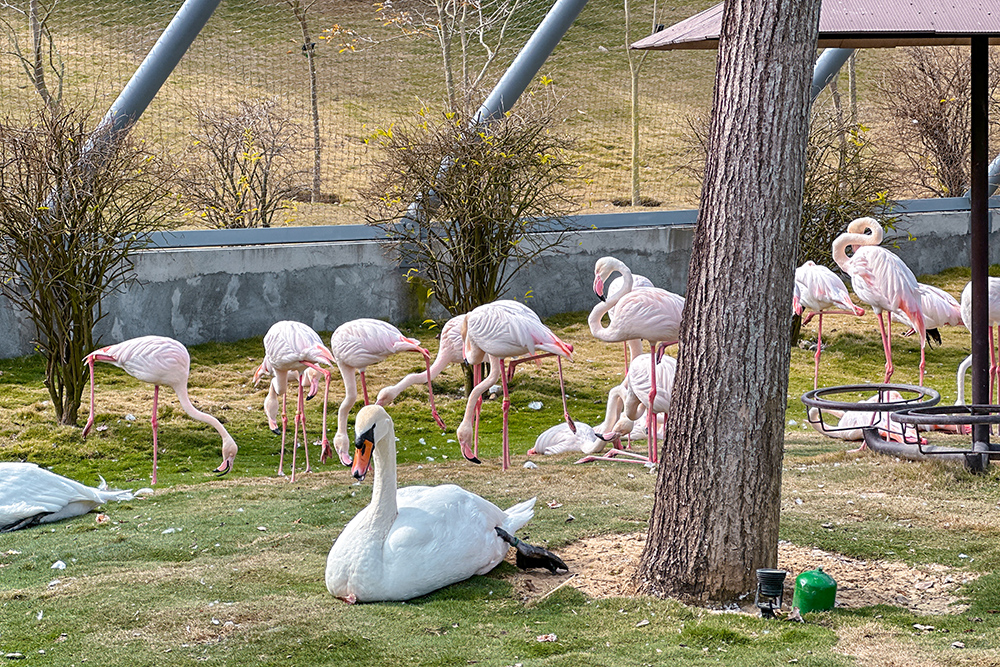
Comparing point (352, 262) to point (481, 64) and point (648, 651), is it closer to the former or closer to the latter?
point (481, 64)

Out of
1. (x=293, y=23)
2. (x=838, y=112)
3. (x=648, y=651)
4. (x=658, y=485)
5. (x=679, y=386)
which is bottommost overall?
(x=648, y=651)

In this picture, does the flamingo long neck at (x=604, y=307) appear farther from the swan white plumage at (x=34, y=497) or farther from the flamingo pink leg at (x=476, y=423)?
the swan white plumage at (x=34, y=497)

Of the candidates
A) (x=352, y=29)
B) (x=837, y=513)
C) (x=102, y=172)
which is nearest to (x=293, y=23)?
(x=352, y=29)

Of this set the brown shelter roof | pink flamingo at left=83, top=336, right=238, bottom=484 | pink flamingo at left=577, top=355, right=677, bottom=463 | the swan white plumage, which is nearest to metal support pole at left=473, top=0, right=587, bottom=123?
pink flamingo at left=577, top=355, right=677, bottom=463

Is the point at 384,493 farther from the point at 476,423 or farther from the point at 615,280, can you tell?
the point at 615,280

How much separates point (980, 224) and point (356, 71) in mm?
8805

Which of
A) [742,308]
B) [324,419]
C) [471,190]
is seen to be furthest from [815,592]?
[471,190]

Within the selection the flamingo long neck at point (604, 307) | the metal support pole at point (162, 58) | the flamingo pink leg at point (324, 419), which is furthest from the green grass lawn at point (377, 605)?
the metal support pole at point (162, 58)

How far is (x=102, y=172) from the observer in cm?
875

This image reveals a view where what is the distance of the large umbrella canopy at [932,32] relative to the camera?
505 cm

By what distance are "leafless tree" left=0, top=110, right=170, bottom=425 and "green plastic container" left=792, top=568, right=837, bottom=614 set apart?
6.35m

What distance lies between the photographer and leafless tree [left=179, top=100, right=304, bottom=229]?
12.3 meters

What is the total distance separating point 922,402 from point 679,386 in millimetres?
1270

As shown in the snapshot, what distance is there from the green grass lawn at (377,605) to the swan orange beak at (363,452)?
0.54 metres
